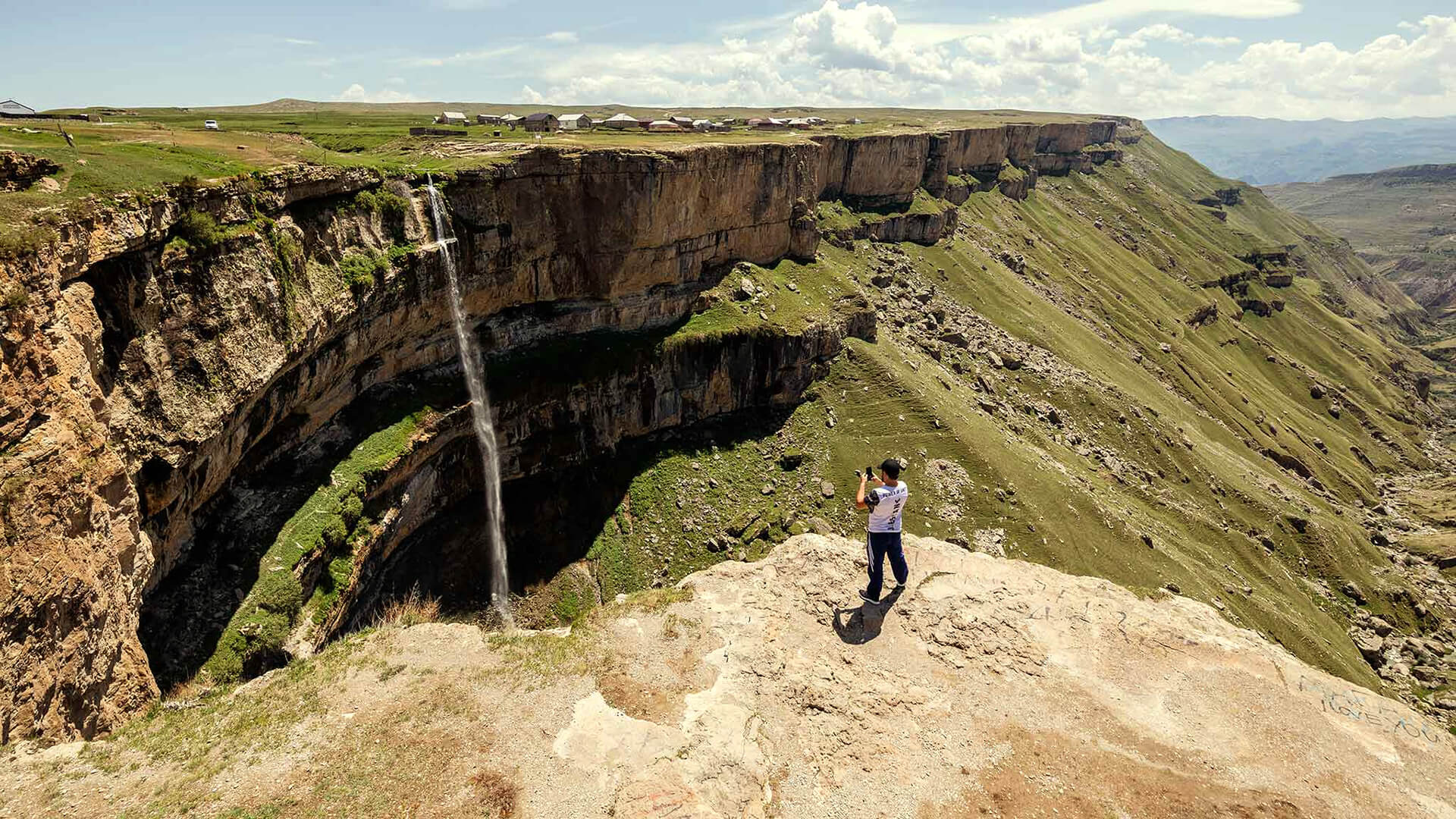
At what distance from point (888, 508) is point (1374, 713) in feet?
42.7

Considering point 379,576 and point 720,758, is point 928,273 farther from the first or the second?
point 720,758

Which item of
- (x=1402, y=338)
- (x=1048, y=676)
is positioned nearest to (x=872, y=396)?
(x=1048, y=676)

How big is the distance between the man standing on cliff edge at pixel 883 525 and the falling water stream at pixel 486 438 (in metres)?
31.9

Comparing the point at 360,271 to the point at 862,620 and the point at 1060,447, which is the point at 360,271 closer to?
the point at 862,620

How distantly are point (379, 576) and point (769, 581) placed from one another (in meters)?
31.3

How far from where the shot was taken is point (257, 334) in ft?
97.5

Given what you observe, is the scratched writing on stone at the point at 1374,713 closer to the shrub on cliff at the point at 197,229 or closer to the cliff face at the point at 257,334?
the cliff face at the point at 257,334

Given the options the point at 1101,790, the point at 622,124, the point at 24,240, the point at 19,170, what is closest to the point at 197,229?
the point at 19,170

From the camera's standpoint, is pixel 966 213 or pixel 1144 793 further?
pixel 966 213

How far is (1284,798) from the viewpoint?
14055 mm

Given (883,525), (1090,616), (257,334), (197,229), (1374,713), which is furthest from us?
(257,334)

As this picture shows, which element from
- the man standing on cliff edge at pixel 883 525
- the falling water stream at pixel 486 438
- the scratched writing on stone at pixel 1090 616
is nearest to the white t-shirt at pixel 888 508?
the man standing on cliff edge at pixel 883 525

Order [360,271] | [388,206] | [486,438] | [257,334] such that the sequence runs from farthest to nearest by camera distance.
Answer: [486,438] < [388,206] < [360,271] < [257,334]

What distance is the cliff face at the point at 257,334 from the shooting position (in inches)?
719
